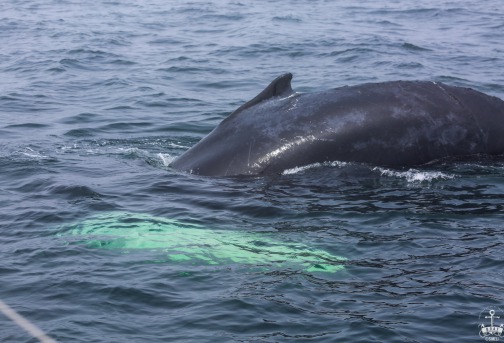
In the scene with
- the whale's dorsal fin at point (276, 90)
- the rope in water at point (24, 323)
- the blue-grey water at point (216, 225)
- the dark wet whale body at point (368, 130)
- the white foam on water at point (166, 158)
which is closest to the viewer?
the rope in water at point (24, 323)

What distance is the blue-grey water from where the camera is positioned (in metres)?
7.54

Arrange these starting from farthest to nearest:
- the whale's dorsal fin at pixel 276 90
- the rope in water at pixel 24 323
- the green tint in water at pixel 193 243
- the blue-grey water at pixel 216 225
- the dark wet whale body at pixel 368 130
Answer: the whale's dorsal fin at pixel 276 90
the dark wet whale body at pixel 368 130
the green tint in water at pixel 193 243
the blue-grey water at pixel 216 225
the rope in water at pixel 24 323

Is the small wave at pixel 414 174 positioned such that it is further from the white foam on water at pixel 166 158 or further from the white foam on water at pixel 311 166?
the white foam on water at pixel 166 158

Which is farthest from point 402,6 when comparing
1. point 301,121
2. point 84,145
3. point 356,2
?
point 301,121

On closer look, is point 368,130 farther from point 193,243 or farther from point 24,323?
point 24,323

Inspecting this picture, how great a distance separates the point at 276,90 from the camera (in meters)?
11.5

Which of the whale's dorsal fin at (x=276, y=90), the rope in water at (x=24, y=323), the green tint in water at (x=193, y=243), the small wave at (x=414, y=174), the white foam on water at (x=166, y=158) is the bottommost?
the white foam on water at (x=166, y=158)

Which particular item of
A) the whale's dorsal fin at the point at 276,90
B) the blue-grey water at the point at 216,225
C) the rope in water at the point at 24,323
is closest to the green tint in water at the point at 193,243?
the blue-grey water at the point at 216,225

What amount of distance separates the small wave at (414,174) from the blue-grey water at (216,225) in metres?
0.02

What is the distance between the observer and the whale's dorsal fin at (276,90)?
1143cm

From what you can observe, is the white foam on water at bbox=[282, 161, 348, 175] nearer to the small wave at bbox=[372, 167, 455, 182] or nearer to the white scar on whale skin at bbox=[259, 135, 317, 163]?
the white scar on whale skin at bbox=[259, 135, 317, 163]

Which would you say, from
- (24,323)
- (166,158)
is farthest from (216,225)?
(166,158)

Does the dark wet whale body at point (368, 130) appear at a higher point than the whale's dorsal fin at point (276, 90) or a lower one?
lower

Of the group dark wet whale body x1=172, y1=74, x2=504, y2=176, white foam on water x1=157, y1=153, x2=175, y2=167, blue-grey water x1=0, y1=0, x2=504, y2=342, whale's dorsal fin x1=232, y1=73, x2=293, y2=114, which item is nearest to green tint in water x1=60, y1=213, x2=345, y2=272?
blue-grey water x1=0, y1=0, x2=504, y2=342
